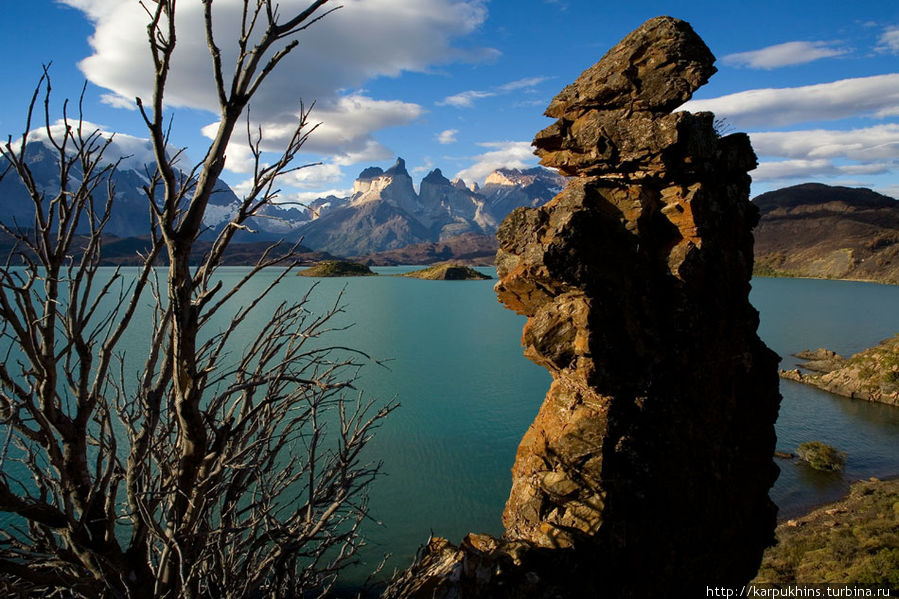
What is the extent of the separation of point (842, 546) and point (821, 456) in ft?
38.1

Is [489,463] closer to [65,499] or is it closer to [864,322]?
[65,499]

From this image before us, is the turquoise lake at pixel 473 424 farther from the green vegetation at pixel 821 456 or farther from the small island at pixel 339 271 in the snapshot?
the small island at pixel 339 271

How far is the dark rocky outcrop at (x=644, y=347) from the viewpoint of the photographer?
1023 cm

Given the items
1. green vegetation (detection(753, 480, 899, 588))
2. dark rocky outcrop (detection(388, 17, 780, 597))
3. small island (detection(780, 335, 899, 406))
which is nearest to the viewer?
dark rocky outcrop (detection(388, 17, 780, 597))

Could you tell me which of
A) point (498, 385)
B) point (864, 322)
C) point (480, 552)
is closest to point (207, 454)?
point (480, 552)

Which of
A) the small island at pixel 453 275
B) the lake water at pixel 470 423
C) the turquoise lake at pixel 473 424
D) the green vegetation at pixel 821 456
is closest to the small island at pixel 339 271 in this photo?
the small island at pixel 453 275

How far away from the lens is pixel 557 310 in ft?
36.2

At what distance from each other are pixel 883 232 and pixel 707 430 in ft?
732

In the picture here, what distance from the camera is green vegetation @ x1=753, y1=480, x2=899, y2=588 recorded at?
49.4ft

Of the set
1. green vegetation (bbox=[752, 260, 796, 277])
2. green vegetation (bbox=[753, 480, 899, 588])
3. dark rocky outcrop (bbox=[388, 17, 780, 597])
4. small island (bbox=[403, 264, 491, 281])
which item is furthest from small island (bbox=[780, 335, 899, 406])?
green vegetation (bbox=[752, 260, 796, 277])

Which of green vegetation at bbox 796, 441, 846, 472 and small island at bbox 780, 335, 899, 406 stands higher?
small island at bbox 780, 335, 899, 406

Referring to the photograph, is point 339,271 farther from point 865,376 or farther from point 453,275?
point 865,376

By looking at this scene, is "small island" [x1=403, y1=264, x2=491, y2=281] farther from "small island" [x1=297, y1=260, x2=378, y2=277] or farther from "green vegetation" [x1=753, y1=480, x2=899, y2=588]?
"green vegetation" [x1=753, y1=480, x2=899, y2=588]

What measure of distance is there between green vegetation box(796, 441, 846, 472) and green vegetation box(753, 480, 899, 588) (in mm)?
3736
